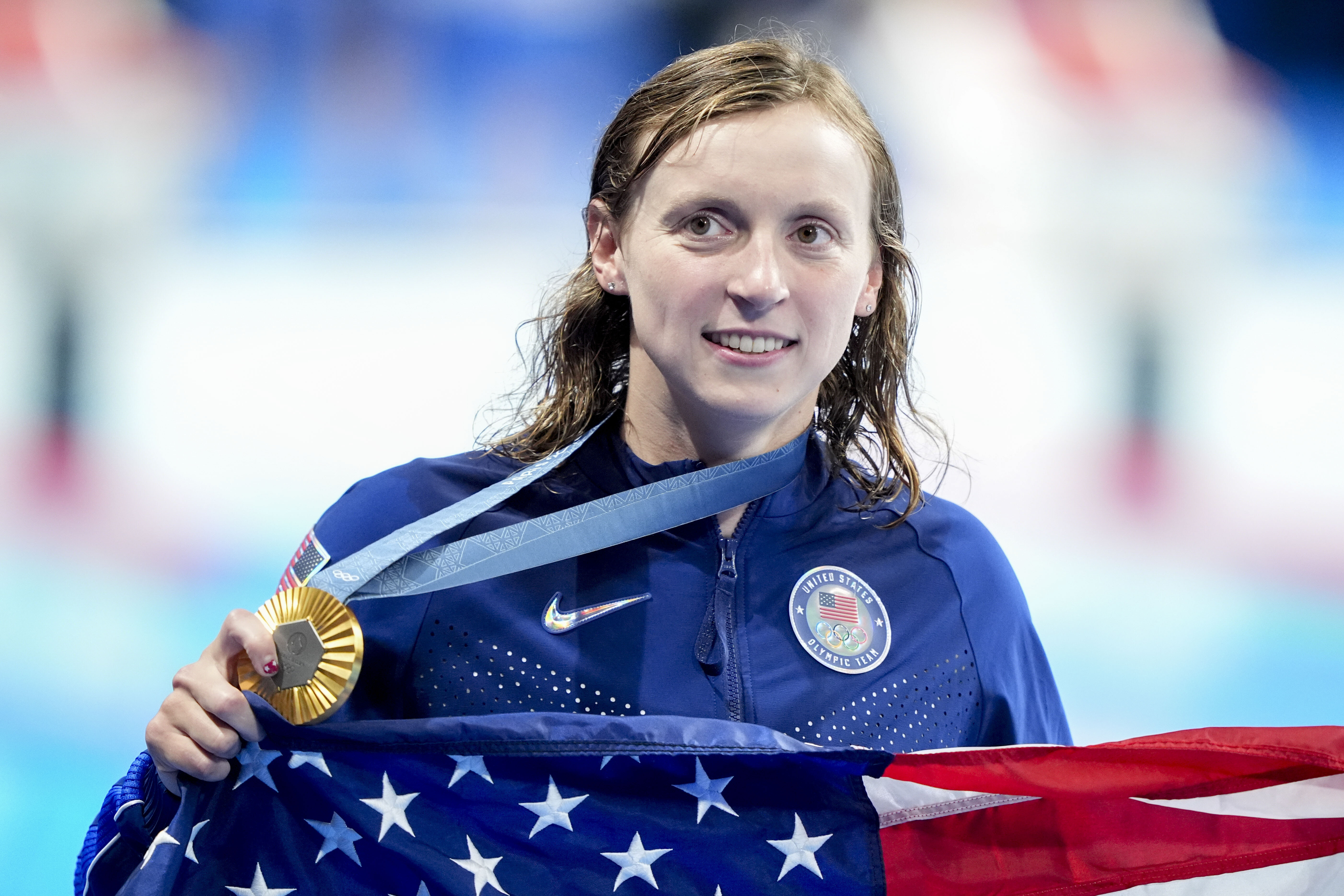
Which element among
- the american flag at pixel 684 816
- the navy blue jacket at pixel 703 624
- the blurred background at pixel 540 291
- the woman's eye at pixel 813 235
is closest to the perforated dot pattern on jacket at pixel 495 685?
the navy blue jacket at pixel 703 624

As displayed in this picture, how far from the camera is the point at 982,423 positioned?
11.1ft

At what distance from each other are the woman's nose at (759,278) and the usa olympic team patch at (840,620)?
365 millimetres

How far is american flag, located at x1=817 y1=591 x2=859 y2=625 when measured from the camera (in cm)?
154

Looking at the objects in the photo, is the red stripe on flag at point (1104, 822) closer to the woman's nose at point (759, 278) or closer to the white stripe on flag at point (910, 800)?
the white stripe on flag at point (910, 800)

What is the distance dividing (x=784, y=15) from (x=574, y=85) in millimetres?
616

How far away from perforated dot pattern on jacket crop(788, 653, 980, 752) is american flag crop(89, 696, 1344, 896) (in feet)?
0.36

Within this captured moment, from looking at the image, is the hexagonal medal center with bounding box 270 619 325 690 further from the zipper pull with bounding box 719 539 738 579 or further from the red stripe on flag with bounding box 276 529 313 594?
the zipper pull with bounding box 719 539 738 579

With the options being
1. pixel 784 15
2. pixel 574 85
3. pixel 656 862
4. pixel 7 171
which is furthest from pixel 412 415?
pixel 656 862

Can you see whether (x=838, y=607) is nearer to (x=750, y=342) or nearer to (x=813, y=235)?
(x=750, y=342)

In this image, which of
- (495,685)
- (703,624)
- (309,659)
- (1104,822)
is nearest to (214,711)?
(309,659)

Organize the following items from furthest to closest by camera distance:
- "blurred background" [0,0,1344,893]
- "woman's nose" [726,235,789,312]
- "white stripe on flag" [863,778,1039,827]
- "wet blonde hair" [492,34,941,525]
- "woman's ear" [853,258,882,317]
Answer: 1. "blurred background" [0,0,1344,893]
2. "woman's ear" [853,258,882,317]
3. "wet blonde hair" [492,34,941,525]
4. "woman's nose" [726,235,789,312]
5. "white stripe on flag" [863,778,1039,827]

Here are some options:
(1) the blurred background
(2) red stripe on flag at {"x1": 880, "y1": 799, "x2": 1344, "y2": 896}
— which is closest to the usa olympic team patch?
(2) red stripe on flag at {"x1": 880, "y1": 799, "x2": 1344, "y2": 896}

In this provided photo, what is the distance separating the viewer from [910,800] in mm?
1361

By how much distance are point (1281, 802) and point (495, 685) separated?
0.90 m
